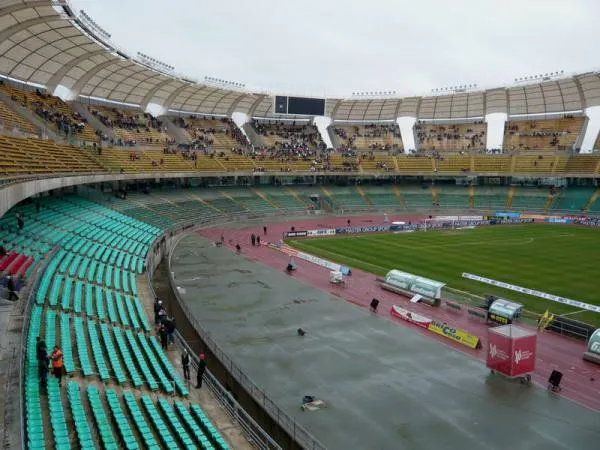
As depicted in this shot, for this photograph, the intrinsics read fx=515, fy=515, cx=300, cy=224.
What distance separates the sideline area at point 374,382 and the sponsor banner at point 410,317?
41.2 inches

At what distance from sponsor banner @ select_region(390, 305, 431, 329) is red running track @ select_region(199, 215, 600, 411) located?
0.35 metres

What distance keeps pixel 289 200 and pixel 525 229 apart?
31047 mm

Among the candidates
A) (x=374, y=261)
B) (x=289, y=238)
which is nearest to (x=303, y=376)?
(x=374, y=261)

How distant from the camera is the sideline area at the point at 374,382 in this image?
15281mm

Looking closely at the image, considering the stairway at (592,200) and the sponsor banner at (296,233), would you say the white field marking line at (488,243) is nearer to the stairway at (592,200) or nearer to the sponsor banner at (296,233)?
the sponsor banner at (296,233)

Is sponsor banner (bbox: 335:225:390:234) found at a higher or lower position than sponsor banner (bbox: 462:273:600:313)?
lower

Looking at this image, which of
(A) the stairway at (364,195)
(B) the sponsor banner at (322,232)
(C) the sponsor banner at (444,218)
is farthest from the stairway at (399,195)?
(B) the sponsor banner at (322,232)

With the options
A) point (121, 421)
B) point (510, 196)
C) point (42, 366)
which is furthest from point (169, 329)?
point (510, 196)

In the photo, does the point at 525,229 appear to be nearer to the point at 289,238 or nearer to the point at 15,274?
the point at 289,238

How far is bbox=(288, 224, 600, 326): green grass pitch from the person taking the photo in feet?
105

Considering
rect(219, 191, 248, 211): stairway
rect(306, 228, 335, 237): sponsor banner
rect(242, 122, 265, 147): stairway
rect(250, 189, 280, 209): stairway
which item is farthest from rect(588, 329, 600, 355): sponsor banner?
rect(242, 122, 265, 147): stairway

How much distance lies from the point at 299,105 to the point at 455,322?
5797cm

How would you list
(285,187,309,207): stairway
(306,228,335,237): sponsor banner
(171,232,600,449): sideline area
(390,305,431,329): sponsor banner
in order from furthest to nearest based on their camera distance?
(285,187,309,207): stairway → (306,228,335,237): sponsor banner → (390,305,431,329): sponsor banner → (171,232,600,449): sideline area

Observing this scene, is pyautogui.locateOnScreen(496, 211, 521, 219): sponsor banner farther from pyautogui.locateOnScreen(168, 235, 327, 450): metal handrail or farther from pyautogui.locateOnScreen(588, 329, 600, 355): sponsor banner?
pyautogui.locateOnScreen(168, 235, 327, 450): metal handrail
